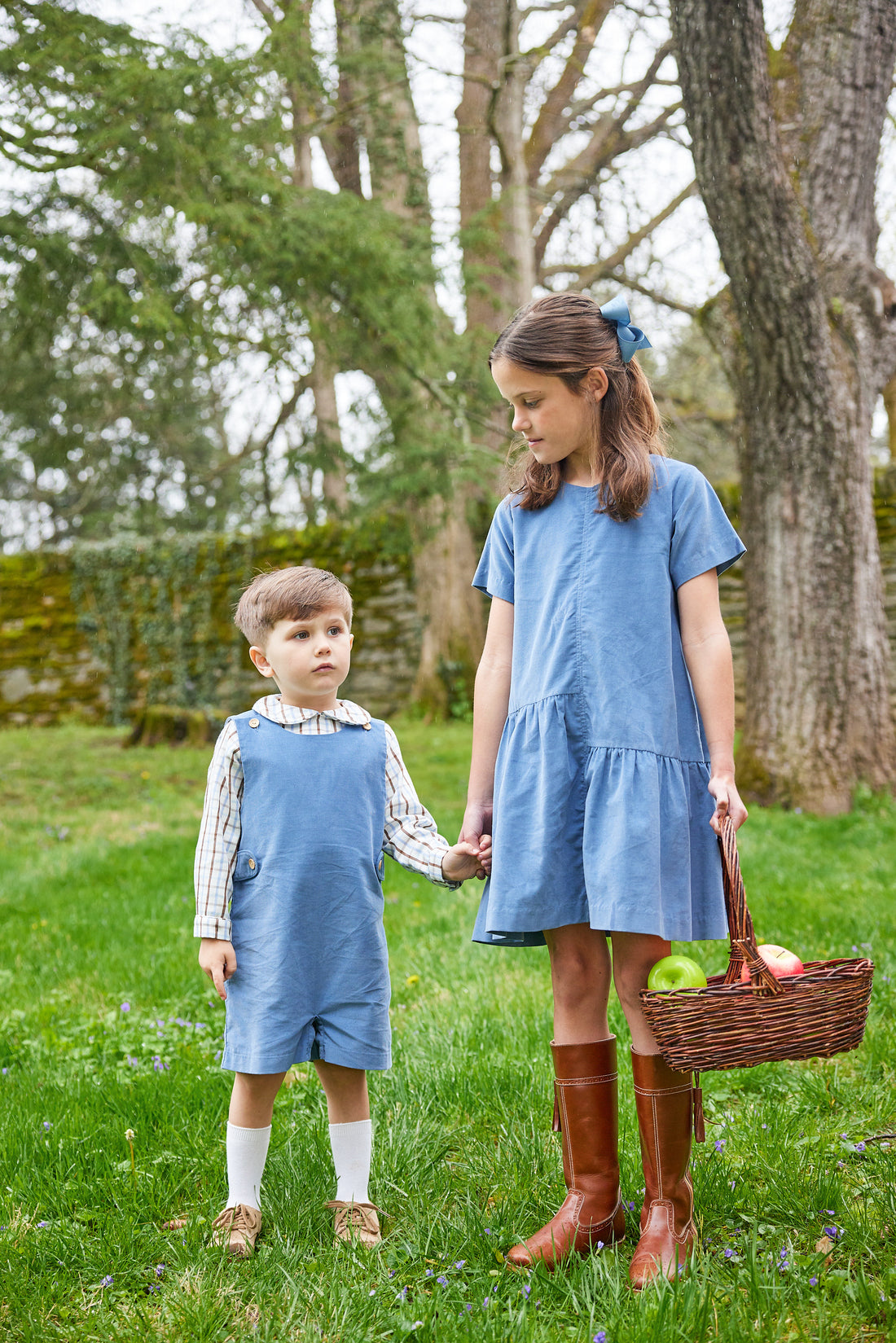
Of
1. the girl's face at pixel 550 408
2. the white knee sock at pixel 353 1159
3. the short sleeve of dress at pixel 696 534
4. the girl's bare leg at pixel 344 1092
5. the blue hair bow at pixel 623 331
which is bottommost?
the white knee sock at pixel 353 1159

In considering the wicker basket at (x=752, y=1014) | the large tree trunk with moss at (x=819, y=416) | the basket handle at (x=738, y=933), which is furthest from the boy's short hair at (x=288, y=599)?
the large tree trunk with moss at (x=819, y=416)

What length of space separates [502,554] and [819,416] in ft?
15.1

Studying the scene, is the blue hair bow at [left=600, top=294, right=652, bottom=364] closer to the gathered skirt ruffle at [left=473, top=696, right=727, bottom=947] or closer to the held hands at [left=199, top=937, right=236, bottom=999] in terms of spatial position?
the gathered skirt ruffle at [left=473, top=696, right=727, bottom=947]

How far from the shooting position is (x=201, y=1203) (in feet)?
7.49

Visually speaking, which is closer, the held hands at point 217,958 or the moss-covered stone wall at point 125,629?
the held hands at point 217,958

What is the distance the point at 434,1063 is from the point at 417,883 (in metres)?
2.58

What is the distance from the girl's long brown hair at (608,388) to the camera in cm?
212

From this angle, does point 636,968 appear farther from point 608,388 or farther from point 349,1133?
point 608,388

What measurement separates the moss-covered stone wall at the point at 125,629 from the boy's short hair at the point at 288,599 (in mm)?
9913

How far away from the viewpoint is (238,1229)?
2.13 metres

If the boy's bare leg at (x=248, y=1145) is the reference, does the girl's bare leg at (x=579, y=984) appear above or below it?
above

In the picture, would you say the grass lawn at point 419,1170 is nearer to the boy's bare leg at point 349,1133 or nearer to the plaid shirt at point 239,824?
the boy's bare leg at point 349,1133

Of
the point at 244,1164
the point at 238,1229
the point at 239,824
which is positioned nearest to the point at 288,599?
the point at 239,824

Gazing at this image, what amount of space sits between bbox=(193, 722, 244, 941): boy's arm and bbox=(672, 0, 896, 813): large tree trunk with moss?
16.3 ft
